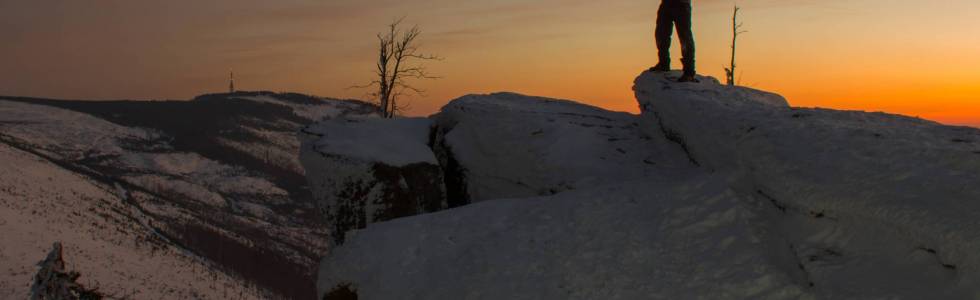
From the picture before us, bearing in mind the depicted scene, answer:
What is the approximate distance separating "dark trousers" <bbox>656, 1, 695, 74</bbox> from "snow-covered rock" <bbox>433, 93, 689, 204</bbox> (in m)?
1.29

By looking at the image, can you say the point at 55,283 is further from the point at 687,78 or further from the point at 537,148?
the point at 687,78

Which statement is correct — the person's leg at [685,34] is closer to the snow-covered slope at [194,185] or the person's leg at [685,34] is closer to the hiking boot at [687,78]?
the hiking boot at [687,78]

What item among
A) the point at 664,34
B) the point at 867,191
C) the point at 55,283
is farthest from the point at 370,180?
the point at 55,283

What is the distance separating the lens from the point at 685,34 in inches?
523

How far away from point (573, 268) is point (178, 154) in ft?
595

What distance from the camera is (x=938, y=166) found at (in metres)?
7.15

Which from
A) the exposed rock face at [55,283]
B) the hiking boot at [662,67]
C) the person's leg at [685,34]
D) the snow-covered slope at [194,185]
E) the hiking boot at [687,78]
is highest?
the person's leg at [685,34]

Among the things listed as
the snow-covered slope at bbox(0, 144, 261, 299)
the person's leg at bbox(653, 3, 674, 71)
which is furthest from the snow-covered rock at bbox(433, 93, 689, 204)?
the snow-covered slope at bbox(0, 144, 261, 299)

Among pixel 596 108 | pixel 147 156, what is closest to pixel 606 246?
pixel 596 108

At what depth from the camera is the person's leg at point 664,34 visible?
1335cm

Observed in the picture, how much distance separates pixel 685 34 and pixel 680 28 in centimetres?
13

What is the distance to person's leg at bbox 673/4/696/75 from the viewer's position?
13156mm

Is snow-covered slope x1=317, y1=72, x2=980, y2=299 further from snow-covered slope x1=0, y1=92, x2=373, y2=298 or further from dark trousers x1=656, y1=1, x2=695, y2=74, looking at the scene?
snow-covered slope x1=0, y1=92, x2=373, y2=298

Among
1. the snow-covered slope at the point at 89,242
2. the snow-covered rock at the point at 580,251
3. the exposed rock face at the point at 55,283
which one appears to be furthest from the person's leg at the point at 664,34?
the snow-covered slope at the point at 89,242
